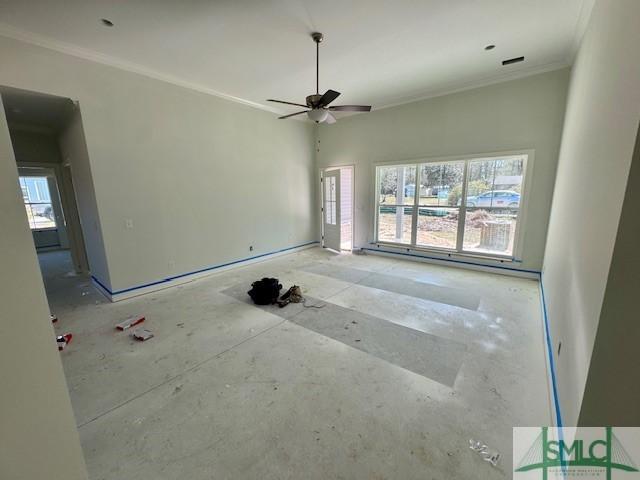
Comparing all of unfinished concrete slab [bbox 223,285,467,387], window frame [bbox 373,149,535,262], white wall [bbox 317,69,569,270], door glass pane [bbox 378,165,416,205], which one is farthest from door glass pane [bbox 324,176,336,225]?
unfinished concrete slab [bbox 223,285,467,387]

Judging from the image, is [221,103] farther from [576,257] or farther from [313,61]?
[576,257]

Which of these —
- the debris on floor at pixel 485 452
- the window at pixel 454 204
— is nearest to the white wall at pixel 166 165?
the window at pixel 454 204

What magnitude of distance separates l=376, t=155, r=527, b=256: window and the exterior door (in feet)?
3.29

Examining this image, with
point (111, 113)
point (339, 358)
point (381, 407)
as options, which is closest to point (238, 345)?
point (339, 358)

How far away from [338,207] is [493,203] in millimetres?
3144

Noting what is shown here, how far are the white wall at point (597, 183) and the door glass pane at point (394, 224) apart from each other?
11.1 feet

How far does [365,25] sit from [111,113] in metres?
3.39

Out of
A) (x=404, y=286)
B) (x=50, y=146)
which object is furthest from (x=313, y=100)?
(x=50, y=146)

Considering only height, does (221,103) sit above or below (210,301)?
above

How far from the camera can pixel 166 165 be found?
4.01 m

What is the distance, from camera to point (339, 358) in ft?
7.91

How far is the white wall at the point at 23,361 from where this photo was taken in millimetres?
808

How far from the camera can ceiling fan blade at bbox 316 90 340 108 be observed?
9.11ft

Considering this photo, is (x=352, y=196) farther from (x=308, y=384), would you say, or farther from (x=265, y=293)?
(x=308, y=384)
